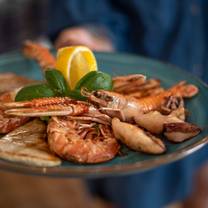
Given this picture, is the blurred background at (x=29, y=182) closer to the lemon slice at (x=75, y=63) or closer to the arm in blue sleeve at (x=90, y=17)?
the arm in blue sleeve at (x=90, y=17)

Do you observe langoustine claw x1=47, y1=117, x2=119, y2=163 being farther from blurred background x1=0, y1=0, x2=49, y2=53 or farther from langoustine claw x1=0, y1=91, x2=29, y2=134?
blurred background x1=0, y1=0, x2=49, y2=53

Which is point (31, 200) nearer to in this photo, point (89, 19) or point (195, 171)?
point (195, 171)

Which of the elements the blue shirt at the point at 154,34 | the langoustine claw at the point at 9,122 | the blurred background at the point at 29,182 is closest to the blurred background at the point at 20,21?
the blurred background at the point at 29,182

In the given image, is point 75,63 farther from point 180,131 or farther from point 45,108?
point 180,131

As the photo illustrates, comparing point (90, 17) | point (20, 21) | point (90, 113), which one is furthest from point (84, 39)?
point (20, 21)

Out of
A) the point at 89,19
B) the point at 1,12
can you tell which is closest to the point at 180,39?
the point at 89,19

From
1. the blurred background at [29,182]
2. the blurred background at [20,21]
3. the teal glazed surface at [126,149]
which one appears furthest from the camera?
the blurred background at [20,21]
